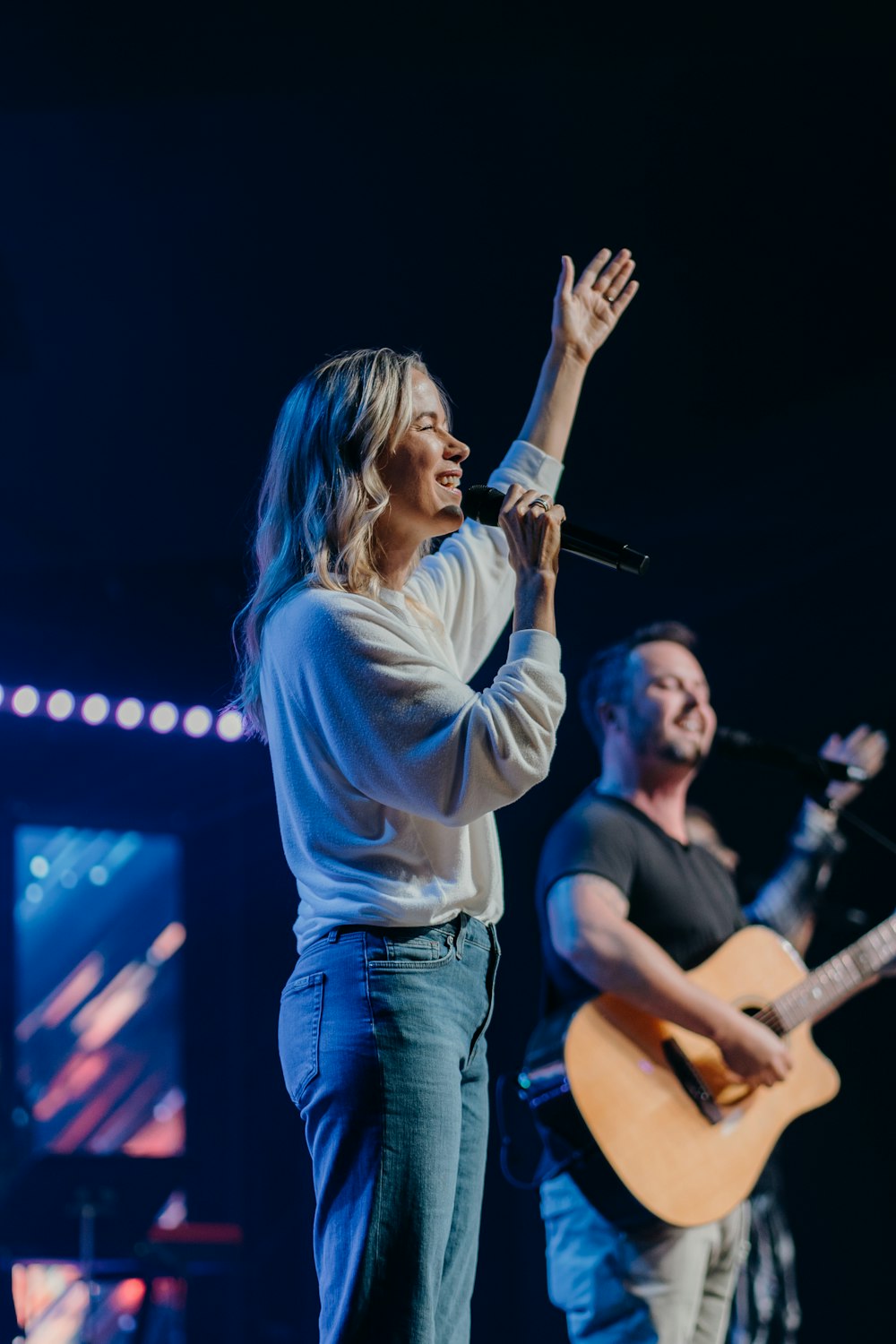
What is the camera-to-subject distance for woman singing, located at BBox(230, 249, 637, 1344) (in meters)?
1.53

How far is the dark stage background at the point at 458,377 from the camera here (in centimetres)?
307

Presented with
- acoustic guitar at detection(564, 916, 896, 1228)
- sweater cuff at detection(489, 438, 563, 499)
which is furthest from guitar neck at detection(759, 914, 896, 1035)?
sweater cuff at detection(489, 438, 563, 499)

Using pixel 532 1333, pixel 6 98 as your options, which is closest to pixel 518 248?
pixel 6 98

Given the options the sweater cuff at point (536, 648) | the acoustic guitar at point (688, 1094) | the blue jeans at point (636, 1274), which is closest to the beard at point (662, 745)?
the acoustic guitar at point (688, 1094)

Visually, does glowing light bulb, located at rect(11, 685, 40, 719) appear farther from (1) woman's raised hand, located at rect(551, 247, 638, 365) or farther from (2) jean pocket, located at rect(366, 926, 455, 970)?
(2) jean pocket, located at rect(366, 926, 455, 970)

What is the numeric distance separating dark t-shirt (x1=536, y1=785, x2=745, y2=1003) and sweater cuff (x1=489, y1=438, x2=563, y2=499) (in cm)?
97

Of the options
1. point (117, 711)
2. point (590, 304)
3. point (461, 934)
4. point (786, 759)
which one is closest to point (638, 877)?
point (786, 759)

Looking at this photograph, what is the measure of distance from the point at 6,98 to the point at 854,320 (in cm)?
225

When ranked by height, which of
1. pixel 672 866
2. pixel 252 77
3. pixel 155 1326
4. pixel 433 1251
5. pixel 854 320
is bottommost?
pixel 155 1326

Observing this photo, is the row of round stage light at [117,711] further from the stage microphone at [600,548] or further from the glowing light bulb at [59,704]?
the stage microphone at [600,548]

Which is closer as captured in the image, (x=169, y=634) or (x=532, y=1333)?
(x=532, y=1333)

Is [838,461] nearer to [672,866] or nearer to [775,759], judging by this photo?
[775,759]

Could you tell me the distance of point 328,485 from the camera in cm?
182

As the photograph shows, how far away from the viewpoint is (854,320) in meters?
3.87
